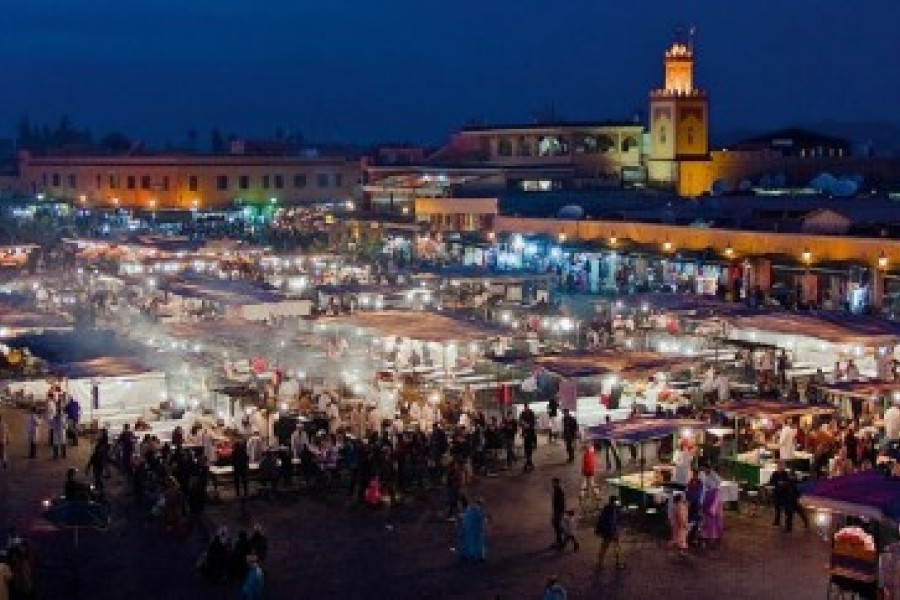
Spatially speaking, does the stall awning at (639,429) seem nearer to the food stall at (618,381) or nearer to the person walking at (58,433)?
the food stall at (618,381)

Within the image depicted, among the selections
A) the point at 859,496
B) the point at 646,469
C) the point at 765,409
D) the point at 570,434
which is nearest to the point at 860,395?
the point at 765,409

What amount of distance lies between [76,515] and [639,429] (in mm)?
7219

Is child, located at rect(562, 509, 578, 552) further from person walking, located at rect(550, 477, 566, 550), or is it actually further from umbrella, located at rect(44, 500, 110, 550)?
umbrella, located at rect(44, 500, 110, 550)

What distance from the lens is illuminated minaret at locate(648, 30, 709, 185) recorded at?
61500 millimetres

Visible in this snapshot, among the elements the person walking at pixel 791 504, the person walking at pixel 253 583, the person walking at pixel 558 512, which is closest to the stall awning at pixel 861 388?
the person walking at pixel 791 504

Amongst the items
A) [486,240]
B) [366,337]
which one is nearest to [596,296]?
[366,337]

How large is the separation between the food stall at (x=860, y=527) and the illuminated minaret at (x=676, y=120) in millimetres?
48416

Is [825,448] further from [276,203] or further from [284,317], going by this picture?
[276,203]

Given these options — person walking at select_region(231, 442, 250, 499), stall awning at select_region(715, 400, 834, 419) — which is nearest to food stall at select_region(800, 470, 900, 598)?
stall awning at select_region(715, 400, 834, 419)

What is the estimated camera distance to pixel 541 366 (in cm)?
2139

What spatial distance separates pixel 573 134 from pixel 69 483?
50202 millimetres

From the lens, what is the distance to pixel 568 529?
15266mm

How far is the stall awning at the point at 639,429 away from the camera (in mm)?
17062

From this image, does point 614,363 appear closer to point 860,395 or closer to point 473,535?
point 860,395
